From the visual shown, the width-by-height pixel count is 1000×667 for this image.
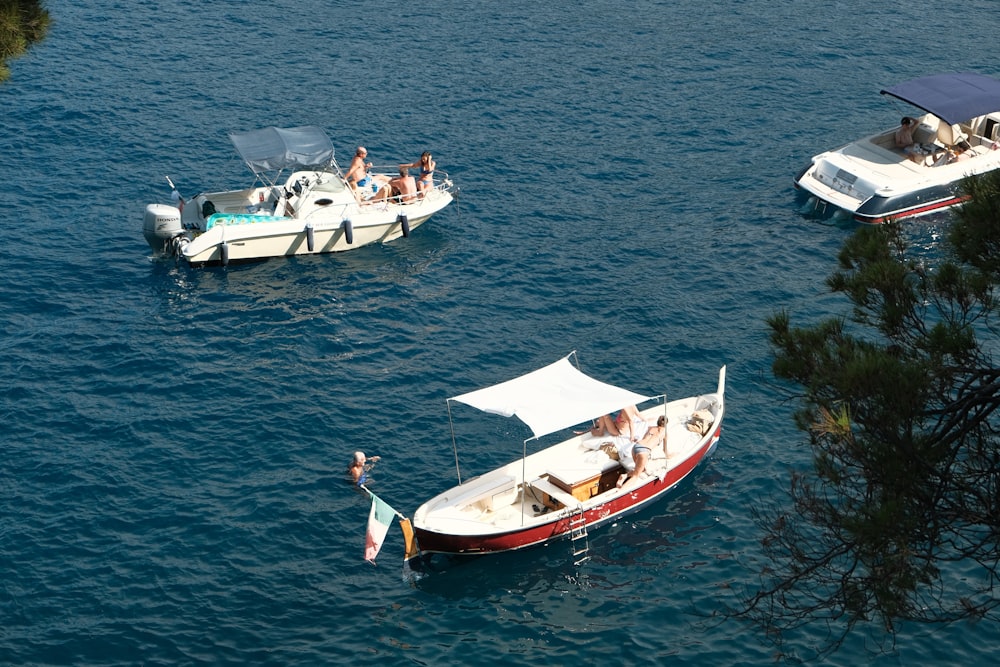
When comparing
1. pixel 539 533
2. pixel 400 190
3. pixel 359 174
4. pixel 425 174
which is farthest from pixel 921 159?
pixel 539 533

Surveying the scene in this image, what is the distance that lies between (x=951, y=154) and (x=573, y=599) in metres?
23.7

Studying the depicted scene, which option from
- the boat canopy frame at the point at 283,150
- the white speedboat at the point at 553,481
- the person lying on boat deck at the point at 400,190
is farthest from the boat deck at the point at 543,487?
the boat canopy frame at the point at 283,150

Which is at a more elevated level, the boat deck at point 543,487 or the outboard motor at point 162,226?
the outboard motor at point 162,226

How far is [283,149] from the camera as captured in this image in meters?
38.2

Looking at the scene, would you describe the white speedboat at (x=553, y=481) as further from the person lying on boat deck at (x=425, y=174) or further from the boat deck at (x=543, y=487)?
the person lying on boat deck at (x=425, y=174)

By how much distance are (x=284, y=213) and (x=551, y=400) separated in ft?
47.4

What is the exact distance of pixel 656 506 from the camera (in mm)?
27500

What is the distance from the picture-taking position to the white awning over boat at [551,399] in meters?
26.0

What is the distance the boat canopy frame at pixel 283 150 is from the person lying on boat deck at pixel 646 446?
15454mm

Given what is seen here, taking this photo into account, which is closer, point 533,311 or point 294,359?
point 294,359

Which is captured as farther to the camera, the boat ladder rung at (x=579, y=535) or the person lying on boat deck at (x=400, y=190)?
the person lying on boat deck at (x=400, y=190)

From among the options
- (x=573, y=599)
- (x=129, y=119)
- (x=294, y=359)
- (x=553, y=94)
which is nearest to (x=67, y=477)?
(x=294, y=359)

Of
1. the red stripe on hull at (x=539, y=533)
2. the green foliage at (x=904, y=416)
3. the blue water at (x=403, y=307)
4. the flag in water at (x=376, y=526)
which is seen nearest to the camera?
the green foliage at (x=904, y=416)

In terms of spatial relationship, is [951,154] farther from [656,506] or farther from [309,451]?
[309,451]
